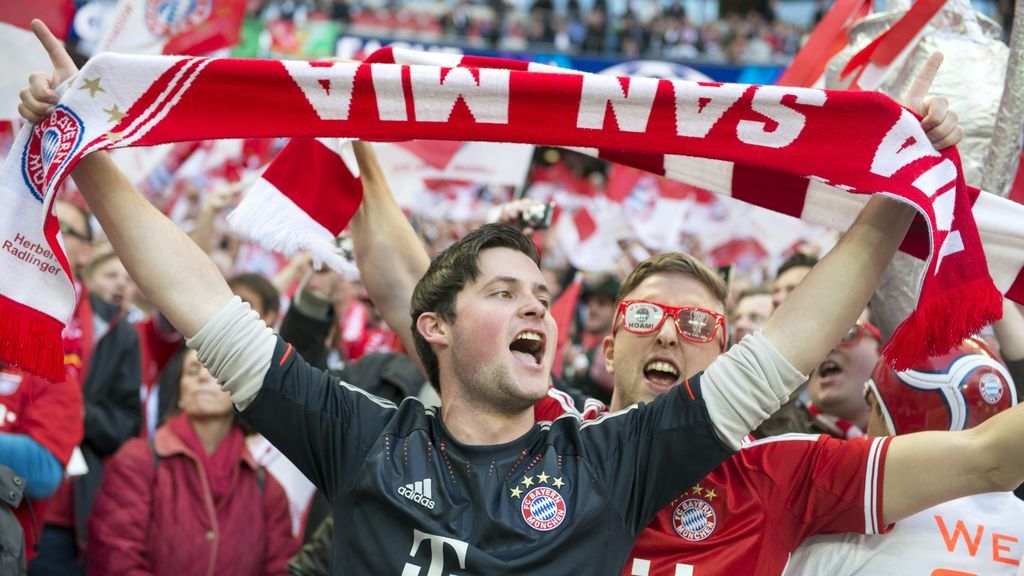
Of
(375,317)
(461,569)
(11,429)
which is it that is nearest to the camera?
(461,569)

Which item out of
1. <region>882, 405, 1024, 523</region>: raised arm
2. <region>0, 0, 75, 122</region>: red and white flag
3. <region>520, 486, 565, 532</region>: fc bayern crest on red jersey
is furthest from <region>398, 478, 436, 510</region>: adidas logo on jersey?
<region>0, 0, 75, 122</region>: red and white flag

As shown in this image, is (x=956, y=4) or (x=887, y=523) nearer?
(x=887, y=523)

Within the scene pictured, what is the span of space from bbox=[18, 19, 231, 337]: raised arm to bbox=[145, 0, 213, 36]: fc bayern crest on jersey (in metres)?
3.81

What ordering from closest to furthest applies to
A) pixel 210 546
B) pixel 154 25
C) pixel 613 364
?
pixel 613 364 < pixel 210 546 < pixel 154 25

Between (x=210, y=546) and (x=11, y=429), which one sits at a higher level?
(x=11, y=429)

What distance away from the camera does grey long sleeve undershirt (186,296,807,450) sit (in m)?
2.57

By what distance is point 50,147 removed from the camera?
2.76 meters

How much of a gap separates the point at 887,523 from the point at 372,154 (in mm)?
1955

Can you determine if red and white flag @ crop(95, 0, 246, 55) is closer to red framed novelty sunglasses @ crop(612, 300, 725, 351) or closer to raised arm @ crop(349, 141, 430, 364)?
raised arm @ crop(349, 141, 430, 364)

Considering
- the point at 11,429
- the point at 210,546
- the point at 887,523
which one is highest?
the point at 887,523

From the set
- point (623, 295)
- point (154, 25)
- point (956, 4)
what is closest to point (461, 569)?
point (623, 295)

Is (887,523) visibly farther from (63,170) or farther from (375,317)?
(375,317)

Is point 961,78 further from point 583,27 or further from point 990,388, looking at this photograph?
point 583,27

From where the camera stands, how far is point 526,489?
8.68 feet
